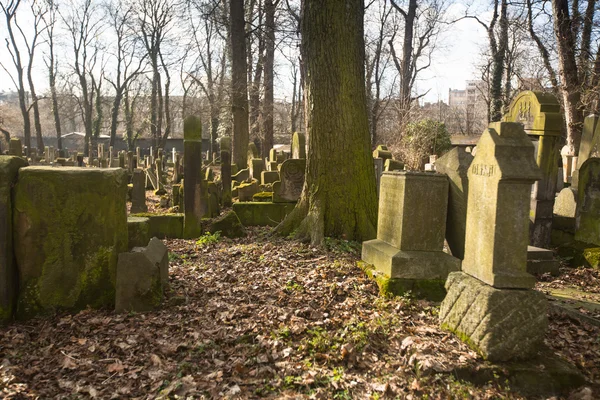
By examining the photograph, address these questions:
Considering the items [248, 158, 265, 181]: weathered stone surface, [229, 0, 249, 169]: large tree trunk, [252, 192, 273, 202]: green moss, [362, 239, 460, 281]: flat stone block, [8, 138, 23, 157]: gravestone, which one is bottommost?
[362, 239, 460, 281]: flat stone block

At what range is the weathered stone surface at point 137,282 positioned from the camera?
180 inches

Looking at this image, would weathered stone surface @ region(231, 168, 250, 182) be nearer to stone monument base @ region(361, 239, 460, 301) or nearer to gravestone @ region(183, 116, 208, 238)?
gravestone @ region(183, 116, 208, 238)

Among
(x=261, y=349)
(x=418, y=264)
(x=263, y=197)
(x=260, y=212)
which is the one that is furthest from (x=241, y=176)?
(x=261, y=349)

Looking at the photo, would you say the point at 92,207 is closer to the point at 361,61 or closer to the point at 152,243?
the point at 152,243

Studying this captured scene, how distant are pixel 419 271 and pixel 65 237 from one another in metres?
3.74

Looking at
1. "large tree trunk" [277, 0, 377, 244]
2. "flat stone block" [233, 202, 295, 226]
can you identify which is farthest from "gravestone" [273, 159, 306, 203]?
"large tree trunk" [277, 0, 377, 244]

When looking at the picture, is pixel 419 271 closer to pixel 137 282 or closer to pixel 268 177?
pixel 137 282

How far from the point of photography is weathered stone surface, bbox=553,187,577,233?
809 centimetres

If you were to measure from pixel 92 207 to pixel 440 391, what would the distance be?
12.0 feet

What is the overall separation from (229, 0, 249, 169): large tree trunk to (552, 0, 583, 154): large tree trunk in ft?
32.9

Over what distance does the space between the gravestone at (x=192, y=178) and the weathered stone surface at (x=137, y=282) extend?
4.24m

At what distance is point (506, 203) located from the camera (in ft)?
11.7

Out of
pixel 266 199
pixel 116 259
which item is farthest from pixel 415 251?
pixel 266 199

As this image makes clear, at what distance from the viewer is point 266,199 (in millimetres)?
11305
